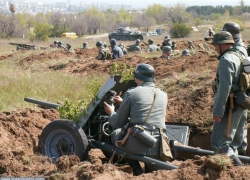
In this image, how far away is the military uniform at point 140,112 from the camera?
6.66 metres

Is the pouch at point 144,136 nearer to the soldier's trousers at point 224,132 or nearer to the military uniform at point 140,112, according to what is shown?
the military uniform at point 140,112

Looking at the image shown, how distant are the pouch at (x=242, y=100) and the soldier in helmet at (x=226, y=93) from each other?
0.07m

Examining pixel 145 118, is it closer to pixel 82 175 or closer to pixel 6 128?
pixel 82 175

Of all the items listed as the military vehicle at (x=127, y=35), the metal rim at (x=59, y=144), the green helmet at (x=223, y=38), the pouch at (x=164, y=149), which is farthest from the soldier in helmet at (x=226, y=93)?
the military vehicle at (x=127, y=35)

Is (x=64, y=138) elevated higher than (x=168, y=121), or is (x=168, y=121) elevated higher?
(x=64, y=138)

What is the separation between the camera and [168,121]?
10.5 metres

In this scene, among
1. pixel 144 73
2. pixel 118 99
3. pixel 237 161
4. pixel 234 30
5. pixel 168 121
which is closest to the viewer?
pixel 237 161

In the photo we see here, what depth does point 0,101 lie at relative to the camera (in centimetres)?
1237

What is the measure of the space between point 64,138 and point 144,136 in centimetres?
144

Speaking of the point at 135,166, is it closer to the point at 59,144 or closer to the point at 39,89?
the point at 59,144

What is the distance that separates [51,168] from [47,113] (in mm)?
3531

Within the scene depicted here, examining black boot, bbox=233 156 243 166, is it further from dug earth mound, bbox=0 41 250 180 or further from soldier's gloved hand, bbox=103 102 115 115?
soldier's gloved hand, bbox=103 102 115 115

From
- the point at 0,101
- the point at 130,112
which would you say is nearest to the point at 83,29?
the point at 0,101

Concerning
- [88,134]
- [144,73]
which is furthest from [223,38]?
[88,134]
